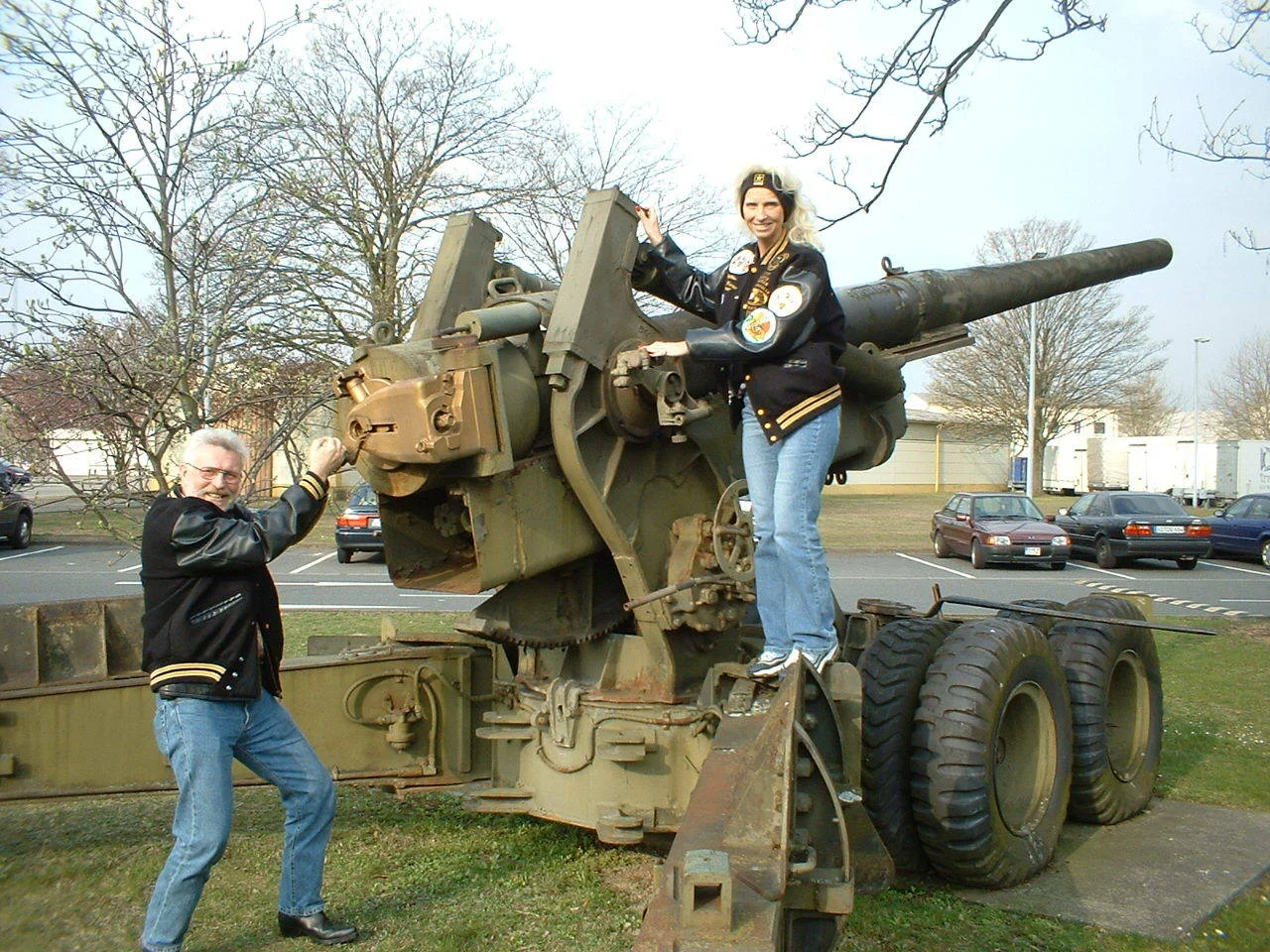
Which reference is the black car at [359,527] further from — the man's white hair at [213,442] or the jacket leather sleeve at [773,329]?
the jacket leather sleeve at [773,329]

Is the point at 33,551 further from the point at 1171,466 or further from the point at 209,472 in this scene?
the point at 1171,466

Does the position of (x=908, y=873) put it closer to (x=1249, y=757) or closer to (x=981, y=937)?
(x=981, y=937)

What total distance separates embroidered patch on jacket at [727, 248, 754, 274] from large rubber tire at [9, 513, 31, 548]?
20.4 m

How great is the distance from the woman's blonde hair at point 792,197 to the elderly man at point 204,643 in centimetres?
187

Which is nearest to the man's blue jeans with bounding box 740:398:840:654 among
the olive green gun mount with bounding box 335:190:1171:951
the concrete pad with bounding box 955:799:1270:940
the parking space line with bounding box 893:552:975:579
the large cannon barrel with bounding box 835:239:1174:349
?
the olive green gun mount with bounding box 335:190:1171:951

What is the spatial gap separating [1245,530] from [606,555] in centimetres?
2070

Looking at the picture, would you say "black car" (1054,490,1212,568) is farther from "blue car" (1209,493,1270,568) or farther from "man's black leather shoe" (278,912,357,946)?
"man's black leather shoe" (278,912,357,946)

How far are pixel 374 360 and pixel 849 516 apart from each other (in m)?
29.9

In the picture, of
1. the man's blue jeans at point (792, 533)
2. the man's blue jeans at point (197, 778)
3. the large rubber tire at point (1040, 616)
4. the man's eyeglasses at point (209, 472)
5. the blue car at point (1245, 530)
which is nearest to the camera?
the man's blue jeans at point (197, 778)

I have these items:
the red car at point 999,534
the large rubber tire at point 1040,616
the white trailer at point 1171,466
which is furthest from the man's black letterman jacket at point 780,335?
the white trailer at point 1171,466

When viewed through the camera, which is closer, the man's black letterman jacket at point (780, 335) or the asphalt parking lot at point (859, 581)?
the man's black letterman jacket at point (780, 335)

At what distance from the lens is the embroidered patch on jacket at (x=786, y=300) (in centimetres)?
400

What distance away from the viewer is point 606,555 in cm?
490

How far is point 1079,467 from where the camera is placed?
49.9 m
